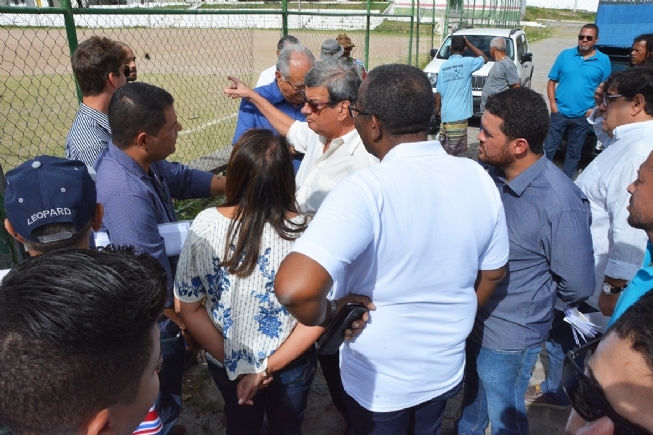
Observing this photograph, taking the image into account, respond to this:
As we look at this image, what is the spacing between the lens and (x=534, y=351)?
2.18 meters

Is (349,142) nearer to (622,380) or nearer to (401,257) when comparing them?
(401,257)

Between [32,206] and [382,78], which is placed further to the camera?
[382,78]

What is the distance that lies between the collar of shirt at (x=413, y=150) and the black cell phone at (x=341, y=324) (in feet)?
1.66

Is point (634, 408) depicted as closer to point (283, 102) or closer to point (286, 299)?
point (286, 299)

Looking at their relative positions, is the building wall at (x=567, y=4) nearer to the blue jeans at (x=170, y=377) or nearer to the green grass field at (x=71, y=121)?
the green grass field at (x=71, y=121)

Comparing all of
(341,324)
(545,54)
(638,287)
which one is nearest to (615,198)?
(638,287)

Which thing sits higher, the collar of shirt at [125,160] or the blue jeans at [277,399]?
the collar of shirt at [125,160]

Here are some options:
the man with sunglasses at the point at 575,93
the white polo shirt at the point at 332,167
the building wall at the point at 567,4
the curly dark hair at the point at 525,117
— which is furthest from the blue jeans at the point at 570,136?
the building wall at the point at 567,4

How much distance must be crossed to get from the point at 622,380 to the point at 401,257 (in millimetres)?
688

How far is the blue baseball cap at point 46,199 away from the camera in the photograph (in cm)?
151

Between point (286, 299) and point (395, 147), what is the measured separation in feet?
2.05

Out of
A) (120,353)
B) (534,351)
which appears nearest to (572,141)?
(534,351)

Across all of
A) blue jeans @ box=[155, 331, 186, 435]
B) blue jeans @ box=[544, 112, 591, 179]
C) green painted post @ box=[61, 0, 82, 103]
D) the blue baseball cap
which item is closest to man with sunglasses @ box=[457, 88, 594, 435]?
blue jeans @ box=[155, 331, 186, 435]

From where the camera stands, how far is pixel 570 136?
6309mm
